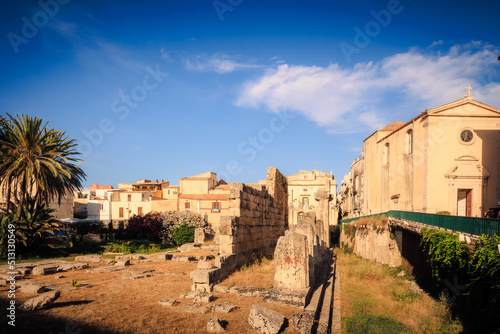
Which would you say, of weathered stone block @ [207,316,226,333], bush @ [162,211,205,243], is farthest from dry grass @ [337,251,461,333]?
bush @ [162,211,205,243]

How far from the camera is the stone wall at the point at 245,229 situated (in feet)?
31.0

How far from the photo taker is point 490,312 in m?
5.19

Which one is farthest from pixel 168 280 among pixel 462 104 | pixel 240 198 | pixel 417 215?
pixel 462 104

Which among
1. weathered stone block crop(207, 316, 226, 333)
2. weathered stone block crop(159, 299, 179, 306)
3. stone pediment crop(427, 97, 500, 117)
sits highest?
stone pediment crop(427, 97, 500, 117)

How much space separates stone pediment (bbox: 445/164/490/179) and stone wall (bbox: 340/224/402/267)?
6.78 metres

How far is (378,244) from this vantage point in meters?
15.9

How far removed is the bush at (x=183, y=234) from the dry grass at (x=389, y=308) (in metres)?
18.6

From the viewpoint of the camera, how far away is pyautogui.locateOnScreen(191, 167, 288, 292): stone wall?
9.45 meters

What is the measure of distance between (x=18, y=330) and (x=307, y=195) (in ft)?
153

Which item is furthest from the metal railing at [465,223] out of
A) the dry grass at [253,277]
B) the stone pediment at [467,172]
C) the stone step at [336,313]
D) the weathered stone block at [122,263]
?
the weathered stone block at [122,263]

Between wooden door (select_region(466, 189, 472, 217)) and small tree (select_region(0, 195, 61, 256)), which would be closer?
small tree (select_region(0, 195, 61, 256))

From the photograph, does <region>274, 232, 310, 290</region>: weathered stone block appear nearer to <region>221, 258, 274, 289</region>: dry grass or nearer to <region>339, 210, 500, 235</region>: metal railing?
<region>221, 258, 274, 289</region>: dry grass

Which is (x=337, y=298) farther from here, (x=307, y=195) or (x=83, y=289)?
(x=307, y=195)

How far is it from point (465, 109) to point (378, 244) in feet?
37.9
